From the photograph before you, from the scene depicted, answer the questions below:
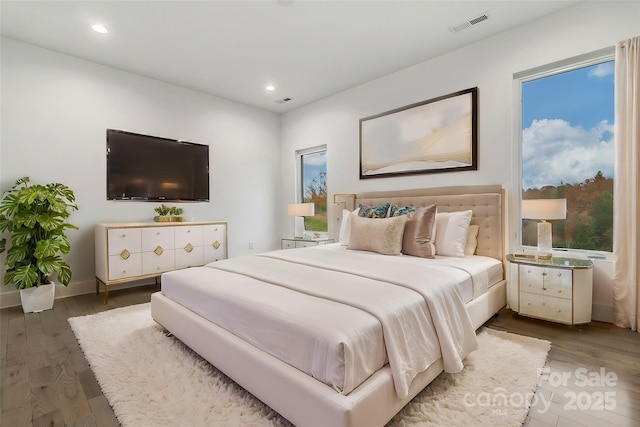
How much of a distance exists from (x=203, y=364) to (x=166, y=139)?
3362 millimetres

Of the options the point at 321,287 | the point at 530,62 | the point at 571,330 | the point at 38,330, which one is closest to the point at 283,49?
the point at 530,62

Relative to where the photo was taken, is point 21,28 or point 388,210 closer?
point 21,28

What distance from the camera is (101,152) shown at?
367 centimetres

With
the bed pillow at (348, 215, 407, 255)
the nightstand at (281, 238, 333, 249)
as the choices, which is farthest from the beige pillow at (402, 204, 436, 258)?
the nightstand at (281, 238, 333, 249)

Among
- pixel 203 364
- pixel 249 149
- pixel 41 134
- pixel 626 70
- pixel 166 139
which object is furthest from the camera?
pixel 249 149

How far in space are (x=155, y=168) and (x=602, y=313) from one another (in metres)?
5.20

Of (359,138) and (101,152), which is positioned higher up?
(359,138)

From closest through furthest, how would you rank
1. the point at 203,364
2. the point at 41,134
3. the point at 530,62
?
1. the point at 203,364
2. the point at 530,62
3. the point at 41,134

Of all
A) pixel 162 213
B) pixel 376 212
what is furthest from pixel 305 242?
pixel 162 213

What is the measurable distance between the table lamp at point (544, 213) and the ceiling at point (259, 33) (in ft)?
5.86

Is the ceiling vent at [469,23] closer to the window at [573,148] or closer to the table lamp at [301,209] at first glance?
the window at [573,148]

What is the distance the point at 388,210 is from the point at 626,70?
89.5 inches

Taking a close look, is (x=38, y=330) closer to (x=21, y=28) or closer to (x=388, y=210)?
(x=21, y=28)

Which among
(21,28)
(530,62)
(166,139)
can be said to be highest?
(21,28)
